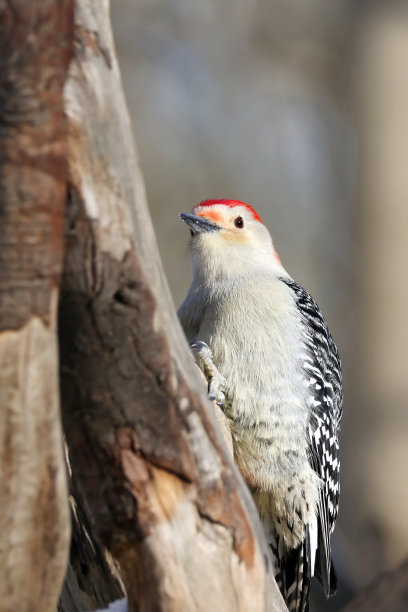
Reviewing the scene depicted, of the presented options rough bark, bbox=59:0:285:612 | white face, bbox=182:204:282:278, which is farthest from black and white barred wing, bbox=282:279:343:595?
rough bark, bbox=59:0:285:612

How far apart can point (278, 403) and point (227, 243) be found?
1.06 m

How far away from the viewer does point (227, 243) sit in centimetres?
494

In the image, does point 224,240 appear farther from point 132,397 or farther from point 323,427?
point 132,397

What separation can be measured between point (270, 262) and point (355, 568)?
3091mm

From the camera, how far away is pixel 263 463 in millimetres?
4398

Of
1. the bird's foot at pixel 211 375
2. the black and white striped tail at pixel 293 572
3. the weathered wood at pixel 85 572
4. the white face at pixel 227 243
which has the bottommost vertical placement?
the black and white striped tail at pixel 293 572

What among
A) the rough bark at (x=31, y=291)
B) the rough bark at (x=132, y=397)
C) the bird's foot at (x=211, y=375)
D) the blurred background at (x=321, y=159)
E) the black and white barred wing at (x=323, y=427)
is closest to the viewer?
the rough bark at (x=31, y=291)

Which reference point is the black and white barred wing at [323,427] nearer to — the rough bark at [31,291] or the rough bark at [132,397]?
the rough bark at [132,397]

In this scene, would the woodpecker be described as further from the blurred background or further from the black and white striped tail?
the blurred background

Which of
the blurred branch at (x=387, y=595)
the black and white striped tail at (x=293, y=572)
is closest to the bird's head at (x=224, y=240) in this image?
the black and white striped tail at (x=293, y=572)

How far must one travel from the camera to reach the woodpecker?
171 inches

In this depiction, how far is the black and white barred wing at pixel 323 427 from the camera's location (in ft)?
14.8

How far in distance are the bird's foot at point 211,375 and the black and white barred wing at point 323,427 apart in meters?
0.53

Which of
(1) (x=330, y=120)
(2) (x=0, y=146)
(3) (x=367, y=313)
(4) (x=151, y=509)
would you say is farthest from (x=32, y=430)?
(1) (x=330, y=120)
